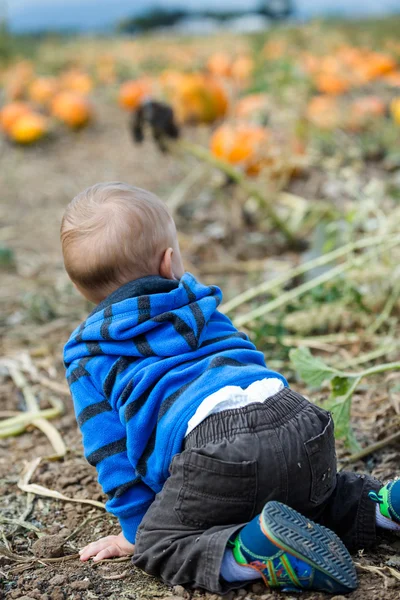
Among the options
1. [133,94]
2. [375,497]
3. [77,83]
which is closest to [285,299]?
[375,497]

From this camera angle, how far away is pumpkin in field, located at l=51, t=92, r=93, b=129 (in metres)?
7.01

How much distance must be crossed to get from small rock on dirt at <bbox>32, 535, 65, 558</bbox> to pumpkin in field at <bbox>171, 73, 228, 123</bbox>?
4971 millimetres

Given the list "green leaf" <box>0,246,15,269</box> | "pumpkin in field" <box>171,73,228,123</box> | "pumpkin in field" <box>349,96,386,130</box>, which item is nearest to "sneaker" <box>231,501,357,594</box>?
"green leaf" <box>0,246,15,269</box>

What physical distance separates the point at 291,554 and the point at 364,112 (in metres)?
4.79

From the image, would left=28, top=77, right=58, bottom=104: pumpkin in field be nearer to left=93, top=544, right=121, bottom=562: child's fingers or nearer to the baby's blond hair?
the baby's blond hair

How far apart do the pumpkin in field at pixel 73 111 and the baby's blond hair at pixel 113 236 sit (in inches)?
211

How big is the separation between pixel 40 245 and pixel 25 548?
2.87 metres

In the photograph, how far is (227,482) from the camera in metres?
1.63

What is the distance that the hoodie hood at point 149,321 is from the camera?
1.79 meters

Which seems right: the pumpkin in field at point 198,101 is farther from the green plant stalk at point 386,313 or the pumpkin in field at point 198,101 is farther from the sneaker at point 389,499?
the sneaker at point 389,499

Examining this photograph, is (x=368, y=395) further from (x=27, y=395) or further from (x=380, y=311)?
(x=27, y=395)

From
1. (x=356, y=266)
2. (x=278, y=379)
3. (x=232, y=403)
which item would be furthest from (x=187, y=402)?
(x=356, y=266)

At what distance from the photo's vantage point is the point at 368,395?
2705 mm

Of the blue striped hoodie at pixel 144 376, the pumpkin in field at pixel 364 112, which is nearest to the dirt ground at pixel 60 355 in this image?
the blue striped hoodie at pixel 144 376
